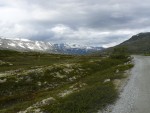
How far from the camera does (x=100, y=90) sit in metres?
51.3

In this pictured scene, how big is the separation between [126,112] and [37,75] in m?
39.7

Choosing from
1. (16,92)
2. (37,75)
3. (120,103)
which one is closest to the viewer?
(120,103)

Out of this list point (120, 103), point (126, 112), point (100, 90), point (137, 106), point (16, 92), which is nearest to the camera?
point (126, 112)

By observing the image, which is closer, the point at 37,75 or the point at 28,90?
the point at 28,90

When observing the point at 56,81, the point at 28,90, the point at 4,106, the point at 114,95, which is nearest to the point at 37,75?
the point at 56,81

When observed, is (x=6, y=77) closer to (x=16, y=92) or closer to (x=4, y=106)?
Answer: (x=16, y=92)

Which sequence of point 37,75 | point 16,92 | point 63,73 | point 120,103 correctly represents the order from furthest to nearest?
point 63,73, point 37,75, point 16,92, point 120,103

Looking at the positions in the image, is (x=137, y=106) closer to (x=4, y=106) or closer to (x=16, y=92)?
(x=4, y=106)

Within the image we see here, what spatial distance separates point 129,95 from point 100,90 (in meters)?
5.71

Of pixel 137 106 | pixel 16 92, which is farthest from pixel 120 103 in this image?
pixel 16 92

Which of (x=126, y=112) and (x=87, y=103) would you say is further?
(x=87, y=103)

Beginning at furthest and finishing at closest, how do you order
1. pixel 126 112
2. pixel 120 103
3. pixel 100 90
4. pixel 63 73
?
pixel 63 73 < pixel 100 90 < pixel 120 103 < pixel 126 112

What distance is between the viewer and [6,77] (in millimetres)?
65562

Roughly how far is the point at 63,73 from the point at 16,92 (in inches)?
887
